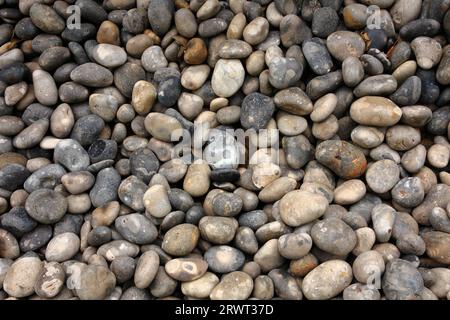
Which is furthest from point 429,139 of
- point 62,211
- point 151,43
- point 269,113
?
point 62,211

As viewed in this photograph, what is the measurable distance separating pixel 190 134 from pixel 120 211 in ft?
1.20

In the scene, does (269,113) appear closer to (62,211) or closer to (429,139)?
(429,139)

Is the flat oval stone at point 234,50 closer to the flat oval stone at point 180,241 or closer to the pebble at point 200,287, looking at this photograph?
the flat oval stone at point 180,241

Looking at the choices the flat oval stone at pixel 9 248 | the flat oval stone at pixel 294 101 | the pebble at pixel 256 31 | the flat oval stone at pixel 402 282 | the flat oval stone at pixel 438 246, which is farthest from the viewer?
the pebble at pixel 256 31

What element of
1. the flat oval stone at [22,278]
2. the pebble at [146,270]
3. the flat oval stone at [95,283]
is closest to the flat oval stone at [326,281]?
the pebble at [146,270]

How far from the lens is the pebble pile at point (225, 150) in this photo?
1264 millimetres

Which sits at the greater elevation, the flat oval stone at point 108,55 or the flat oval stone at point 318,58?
the flat oval stone at point 318,58

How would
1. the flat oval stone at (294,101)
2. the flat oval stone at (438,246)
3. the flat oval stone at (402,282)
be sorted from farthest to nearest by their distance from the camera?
the flat oval stone at (294,101) → the flat oval stone at (438,246) → the flat oval stone at (402,282)

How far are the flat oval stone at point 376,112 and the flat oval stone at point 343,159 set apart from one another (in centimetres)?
10

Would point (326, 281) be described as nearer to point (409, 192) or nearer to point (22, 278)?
point (409, 192)

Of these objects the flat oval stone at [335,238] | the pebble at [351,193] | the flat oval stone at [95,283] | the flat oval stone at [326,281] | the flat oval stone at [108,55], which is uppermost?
the flat oval stone at [108,55]

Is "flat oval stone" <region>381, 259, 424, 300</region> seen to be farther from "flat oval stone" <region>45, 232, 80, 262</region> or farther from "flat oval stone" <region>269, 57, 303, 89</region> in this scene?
"flat oval stone" <region>45, 232, 80, 262</region>

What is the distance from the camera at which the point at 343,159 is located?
1448 mm

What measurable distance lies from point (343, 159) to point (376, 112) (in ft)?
0.60
